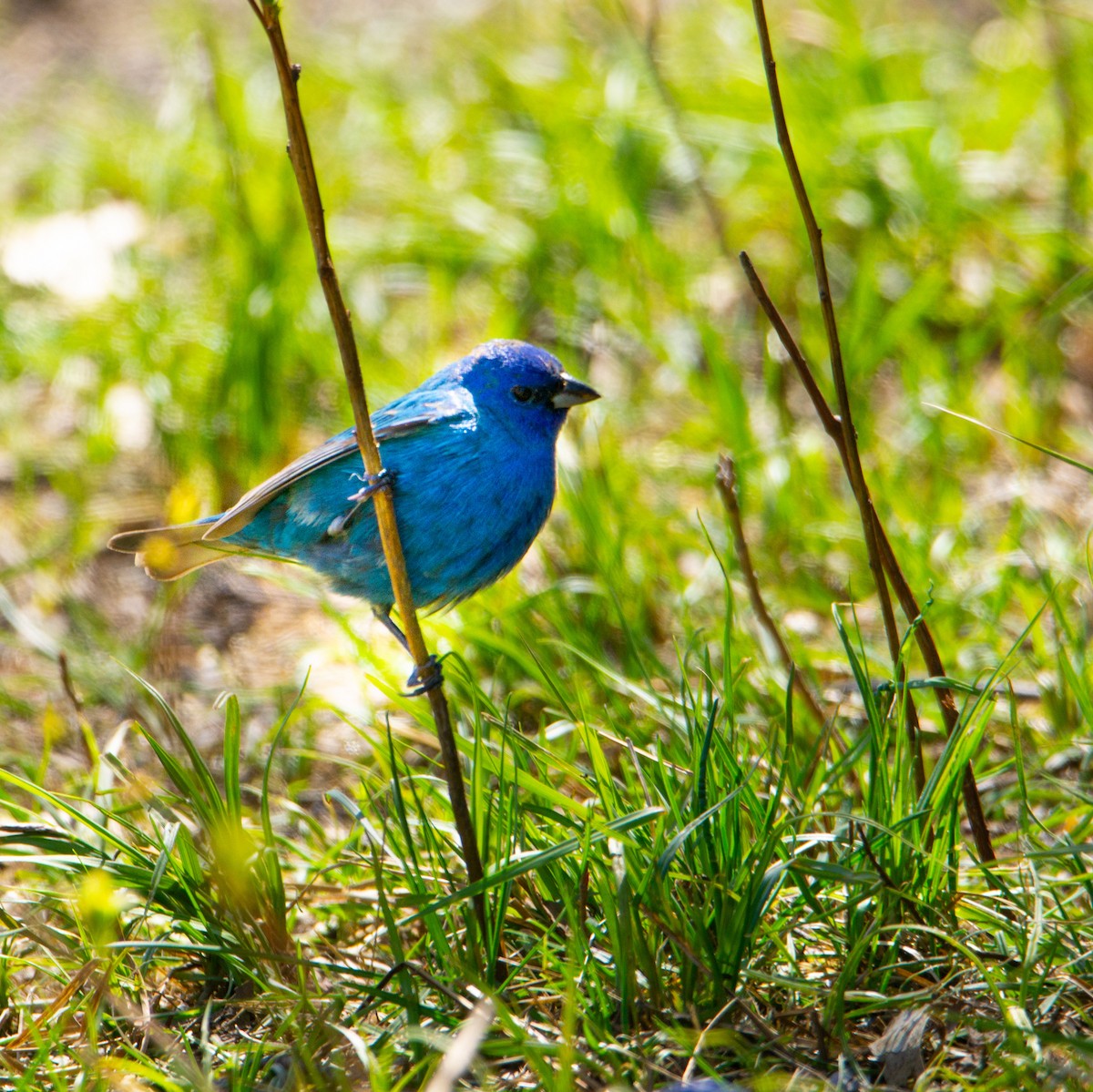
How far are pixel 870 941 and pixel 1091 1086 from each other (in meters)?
0.40

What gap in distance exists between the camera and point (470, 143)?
215 inches

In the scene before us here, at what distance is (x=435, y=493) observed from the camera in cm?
246

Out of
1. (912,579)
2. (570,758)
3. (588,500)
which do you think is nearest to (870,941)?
(570,758)

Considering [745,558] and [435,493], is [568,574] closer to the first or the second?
[745,558]

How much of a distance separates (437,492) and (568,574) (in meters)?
1.19

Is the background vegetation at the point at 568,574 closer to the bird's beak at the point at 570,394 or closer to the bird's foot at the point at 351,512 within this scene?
the bird's foot at the point at 351,512

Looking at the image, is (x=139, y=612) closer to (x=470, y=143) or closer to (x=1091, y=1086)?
(x=470, y=143)

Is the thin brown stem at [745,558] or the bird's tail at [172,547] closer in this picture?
the thin brown stem at [745,558]

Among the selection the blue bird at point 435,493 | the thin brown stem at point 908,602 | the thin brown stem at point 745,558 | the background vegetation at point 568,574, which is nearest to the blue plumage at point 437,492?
the blue bird at point 435,493

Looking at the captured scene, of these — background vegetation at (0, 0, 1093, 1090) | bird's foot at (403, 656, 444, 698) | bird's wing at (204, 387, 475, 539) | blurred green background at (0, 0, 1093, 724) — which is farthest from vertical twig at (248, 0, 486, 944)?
blurred green background at (0, 0, 1093, 724)

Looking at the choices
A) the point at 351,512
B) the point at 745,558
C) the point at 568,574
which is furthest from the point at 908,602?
the point at 568,574

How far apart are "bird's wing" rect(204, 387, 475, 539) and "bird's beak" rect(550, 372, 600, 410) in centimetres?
19

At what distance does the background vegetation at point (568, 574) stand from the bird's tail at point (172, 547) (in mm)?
270

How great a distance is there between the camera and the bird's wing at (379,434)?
2.62 meters
